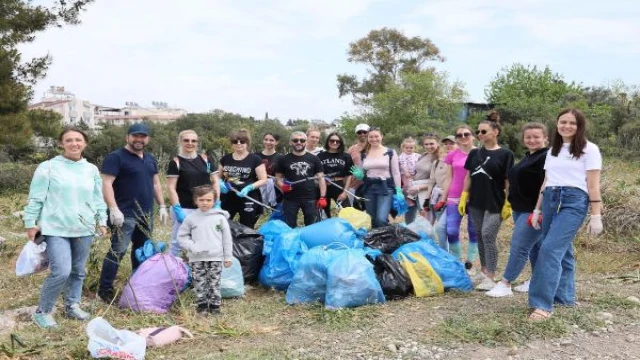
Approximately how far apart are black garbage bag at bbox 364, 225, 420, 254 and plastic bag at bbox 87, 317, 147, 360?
7.00ft

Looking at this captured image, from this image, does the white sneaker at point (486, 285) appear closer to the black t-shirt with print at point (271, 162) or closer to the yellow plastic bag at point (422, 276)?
the yellow plastic bag at point (422, 276)

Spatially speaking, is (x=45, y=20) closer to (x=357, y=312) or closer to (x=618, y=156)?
(x=357, y=312)

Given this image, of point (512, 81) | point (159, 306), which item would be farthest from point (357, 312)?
point (512, 81)

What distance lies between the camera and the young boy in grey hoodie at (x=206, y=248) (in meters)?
3.67

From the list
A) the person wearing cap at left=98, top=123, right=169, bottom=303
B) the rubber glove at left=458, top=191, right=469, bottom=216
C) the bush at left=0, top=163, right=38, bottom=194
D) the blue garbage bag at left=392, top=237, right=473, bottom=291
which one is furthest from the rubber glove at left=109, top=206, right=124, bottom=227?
the bush at left=0, top=163, right=38, bottom=194

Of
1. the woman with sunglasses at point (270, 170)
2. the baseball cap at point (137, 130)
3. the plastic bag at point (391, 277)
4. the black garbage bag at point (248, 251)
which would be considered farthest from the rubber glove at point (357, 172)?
the baseball cap at point (137, 130)

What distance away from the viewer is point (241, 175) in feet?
16.3

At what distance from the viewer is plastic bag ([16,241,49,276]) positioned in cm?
345

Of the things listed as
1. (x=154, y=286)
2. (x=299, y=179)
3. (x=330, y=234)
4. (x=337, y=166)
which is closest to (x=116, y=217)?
(x=154, y=286)

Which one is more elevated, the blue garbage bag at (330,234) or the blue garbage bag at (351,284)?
the blue garbage bag at (330,234)

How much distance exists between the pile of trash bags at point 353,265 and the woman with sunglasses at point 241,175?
0.48 metres

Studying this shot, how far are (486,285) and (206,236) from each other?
2235mm

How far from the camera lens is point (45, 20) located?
1112cm

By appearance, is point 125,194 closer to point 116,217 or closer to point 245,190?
point 116,217
